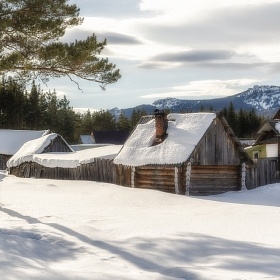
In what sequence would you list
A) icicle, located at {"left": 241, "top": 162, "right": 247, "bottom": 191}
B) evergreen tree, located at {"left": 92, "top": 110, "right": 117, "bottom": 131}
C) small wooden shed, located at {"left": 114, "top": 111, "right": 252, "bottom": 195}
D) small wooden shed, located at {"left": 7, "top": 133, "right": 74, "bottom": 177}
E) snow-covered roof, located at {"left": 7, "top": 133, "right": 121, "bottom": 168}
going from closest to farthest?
small wooden shed, located at {"left": 114, "top": 111, "right": 252, "bottom": 195}
icicle, located at {"left": 241, "top": 162, "right": 247, "bottom": 191}
snow-covered roof, located at {"left": 7, "top": 133, "right": 121, "bottom": 168}
small wooden shed, located at {"left": 7, "top": 133, "right": 74, "bottom": 177}
evergreen tree, located at {"left": 92, "top": 110, "right": 117, "bottom": 131}

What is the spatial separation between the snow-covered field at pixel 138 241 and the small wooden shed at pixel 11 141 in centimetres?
3434

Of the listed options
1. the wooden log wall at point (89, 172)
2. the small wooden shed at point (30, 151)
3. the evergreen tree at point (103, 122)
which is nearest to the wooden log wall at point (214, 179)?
the wooden log wall at point (89, 172)

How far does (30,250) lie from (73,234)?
7.26 feet

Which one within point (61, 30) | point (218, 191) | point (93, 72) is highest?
point (61, 30)

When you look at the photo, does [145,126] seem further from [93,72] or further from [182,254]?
[182,254]

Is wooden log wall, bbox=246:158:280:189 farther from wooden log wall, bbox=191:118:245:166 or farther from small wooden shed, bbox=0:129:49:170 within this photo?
small wooden shed, bbox=0:129:49:170

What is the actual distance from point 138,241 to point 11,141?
151 feet

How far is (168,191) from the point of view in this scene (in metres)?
24.3

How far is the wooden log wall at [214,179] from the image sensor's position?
2406 cm

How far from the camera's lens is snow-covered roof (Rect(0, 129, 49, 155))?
5259cm

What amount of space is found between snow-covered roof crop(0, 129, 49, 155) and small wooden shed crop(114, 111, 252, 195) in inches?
1124

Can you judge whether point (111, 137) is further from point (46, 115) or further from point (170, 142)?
point (170, 142)

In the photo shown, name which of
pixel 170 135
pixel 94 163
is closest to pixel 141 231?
pixel 170 135

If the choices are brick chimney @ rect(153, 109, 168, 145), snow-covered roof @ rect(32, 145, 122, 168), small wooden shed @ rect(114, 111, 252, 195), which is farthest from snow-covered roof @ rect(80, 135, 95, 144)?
small wooden shed @ rect(114, 111, 252, 195)
